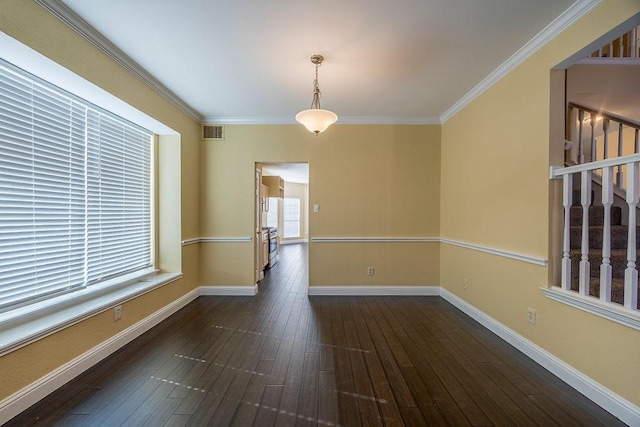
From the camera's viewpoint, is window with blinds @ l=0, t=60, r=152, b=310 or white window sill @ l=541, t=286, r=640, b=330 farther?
window with blinds @ l=0, t=60, r=152, b=310

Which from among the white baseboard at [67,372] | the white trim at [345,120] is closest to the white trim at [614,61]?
the white trim at [345,120]

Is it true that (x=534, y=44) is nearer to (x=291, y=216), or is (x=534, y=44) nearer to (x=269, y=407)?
(x=269, y=407)

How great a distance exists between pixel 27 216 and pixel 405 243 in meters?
4.12

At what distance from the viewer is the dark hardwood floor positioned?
5.50 ft

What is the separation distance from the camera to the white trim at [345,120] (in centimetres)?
405

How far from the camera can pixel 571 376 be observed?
1960mm

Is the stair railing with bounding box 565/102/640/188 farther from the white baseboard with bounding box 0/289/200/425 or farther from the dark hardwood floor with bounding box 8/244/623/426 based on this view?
the white baseboard with bounding box 0/289/200/425

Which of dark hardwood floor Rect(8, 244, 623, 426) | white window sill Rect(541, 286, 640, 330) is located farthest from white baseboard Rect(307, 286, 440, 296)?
white window sill Rect(541, 286, 640, 330)

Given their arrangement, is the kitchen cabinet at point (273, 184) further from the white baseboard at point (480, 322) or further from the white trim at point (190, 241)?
the white baseboard at point (480, 322)

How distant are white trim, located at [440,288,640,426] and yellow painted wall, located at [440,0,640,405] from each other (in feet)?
0.14

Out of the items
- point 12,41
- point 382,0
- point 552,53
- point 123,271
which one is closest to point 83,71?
point 12,41

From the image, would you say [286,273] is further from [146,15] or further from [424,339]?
[146,15]

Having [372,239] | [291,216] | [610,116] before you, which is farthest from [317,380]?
[291,216]

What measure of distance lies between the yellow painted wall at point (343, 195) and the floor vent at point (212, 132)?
10 cm
